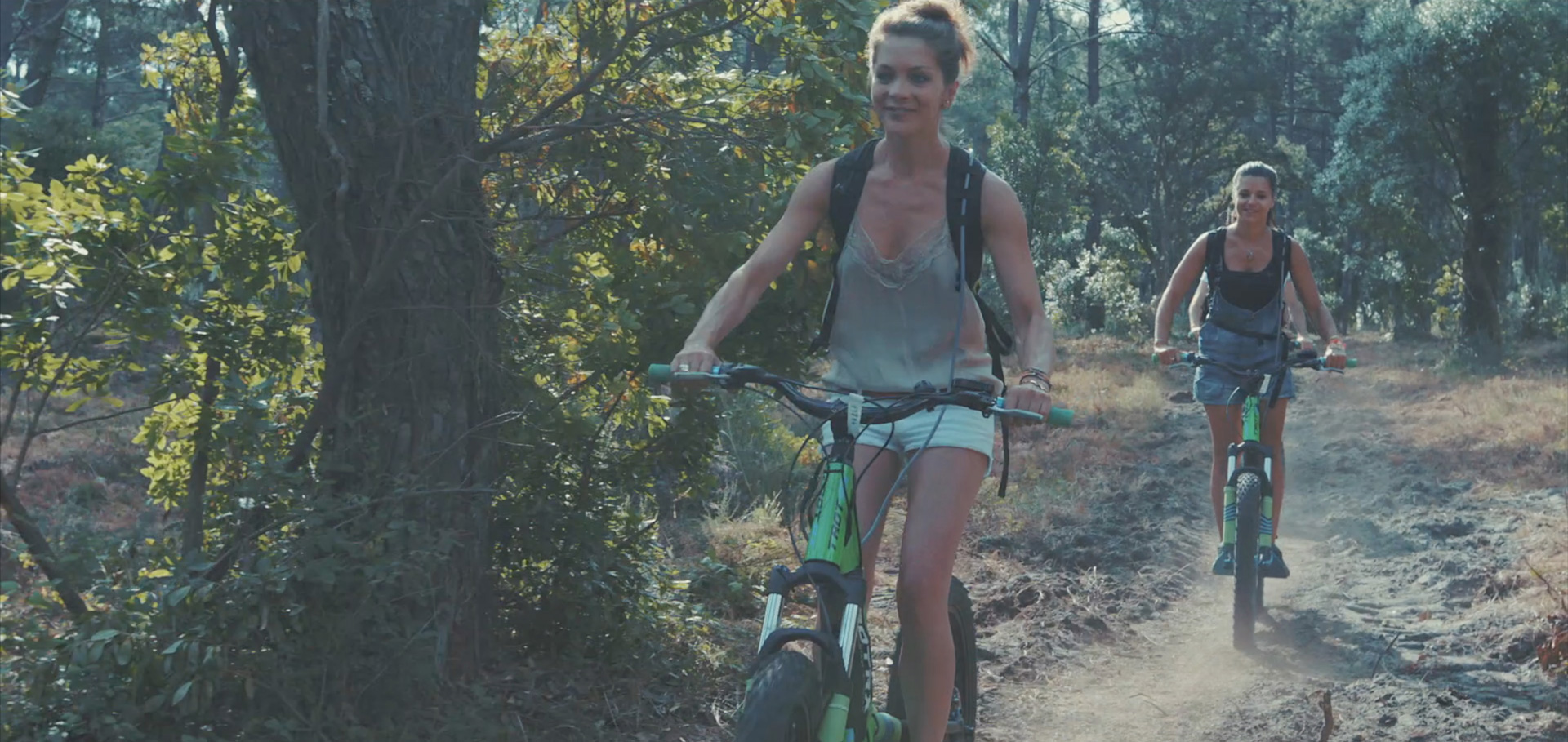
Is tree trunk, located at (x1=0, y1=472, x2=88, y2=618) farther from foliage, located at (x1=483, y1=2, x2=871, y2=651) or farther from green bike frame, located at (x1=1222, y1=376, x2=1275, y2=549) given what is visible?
green bike frame, located at (x1=1222, y1=376, x2=1275, y2=549)

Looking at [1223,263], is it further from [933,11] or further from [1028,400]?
[1028,400]

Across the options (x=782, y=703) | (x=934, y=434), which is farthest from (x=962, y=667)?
(x=782, y=703)

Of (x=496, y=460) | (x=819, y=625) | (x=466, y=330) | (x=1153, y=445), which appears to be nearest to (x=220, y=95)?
(x=466, y=330)

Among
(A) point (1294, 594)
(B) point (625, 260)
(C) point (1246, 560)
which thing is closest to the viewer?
(B) point (625, 260)

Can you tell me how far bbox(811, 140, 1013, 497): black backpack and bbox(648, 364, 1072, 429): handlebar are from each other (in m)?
0.44

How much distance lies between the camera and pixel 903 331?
4.19 metres

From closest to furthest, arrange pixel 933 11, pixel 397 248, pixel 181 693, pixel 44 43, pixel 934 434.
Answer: pixel 181 693, pixel 934 434, pixel 933 11, pixel 397 248, pixel 44 43

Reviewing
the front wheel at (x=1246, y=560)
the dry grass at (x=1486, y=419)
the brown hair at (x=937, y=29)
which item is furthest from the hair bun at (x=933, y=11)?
the dry grass at (x=1486, y=419)

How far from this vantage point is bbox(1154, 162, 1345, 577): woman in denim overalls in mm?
7785

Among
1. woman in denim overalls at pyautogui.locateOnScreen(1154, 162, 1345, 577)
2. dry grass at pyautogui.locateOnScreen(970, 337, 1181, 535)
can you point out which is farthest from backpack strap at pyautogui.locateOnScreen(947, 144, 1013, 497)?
dry grass at pyautogui.locateOnScreen(970, 337, 1181, 535)

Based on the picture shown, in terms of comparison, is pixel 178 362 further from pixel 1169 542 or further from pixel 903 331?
pixel 1169 542

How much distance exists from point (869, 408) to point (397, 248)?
1.83 meters

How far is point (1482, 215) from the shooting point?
83.6ft

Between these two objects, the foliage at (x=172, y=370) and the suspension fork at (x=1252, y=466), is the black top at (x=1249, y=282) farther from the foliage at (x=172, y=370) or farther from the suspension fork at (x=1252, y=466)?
the foliage at (x=172, y=370)
